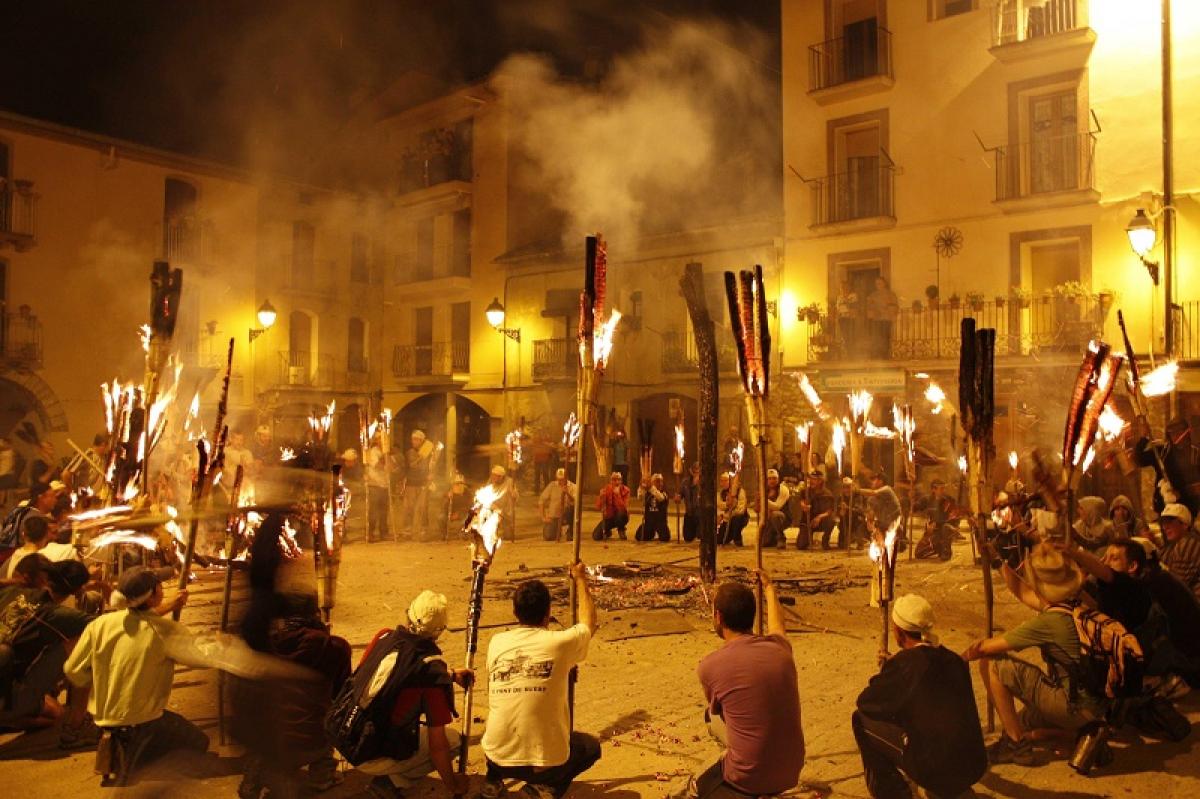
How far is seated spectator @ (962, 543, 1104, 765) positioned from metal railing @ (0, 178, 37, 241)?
24819 millimetres

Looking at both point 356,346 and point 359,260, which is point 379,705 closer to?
point 356,346

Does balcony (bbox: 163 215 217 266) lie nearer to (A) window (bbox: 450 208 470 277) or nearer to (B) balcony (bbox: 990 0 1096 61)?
(A) window (bbox: 450 208 470 277)

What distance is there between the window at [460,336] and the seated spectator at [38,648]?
2455 cm

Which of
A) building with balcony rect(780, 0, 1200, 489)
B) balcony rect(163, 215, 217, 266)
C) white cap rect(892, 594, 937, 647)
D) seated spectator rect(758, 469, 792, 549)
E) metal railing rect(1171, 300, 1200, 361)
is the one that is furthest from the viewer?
balcony rect(163, 215, 217, 266)

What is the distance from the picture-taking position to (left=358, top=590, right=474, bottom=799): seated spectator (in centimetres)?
441

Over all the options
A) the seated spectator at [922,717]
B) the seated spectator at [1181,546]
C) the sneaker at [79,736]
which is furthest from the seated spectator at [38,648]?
the seated spectator at [1181,546]

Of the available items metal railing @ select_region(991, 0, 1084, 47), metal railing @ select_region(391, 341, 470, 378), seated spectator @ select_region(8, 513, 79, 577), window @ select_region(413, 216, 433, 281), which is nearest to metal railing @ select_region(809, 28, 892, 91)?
metal railing @ select_region(991, 0, 1084, 47)

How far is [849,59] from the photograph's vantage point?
21625 millimetres

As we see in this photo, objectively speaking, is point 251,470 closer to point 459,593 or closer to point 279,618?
point 459,593

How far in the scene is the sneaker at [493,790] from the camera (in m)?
4.52

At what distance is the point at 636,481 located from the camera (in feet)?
80.4

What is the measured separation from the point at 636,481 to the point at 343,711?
66.3ft

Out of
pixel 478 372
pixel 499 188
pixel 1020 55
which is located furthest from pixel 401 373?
pixel 1020 55

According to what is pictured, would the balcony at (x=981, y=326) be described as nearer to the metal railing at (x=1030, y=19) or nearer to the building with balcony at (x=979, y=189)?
the building with balcony at (x=979, y=189)
